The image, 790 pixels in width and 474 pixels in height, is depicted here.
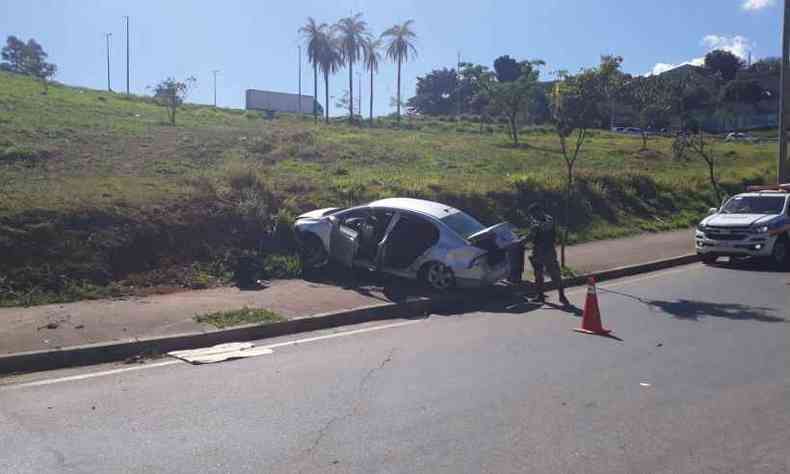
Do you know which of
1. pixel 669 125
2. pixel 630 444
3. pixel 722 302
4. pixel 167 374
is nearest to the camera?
pixel 630 444

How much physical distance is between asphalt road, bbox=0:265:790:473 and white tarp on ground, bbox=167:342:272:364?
255 millimetres

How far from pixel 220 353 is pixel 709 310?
24.1ft

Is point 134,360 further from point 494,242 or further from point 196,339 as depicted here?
point 494,242

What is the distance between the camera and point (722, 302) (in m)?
12.7

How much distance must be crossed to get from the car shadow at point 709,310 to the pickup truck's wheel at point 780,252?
528 centimetres

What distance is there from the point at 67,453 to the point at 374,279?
842 centimetres

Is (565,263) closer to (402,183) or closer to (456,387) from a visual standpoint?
(402,183)

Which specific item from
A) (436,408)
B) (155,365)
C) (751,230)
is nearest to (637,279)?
(751,230)

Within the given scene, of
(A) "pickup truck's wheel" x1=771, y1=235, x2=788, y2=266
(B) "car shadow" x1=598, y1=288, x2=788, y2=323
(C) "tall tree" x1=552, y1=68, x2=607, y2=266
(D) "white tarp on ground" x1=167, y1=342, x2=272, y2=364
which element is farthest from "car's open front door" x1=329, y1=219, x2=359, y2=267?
(A) "pickup truck's wheel" x1=771, y1=235, x2=788, y2=266

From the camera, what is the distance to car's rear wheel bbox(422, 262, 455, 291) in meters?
12.9

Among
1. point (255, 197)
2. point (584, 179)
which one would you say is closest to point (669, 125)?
point (584, 179)

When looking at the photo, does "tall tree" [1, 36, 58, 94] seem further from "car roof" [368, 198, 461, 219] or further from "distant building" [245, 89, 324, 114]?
"car roof" [368, 198, 461, 219]

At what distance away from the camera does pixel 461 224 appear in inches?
531

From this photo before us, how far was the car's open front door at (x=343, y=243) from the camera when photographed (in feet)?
44.6
